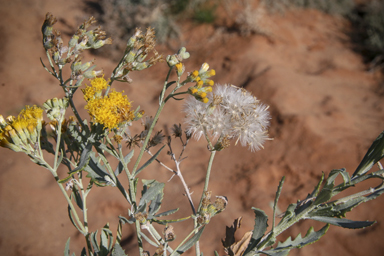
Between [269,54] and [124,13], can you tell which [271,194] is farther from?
[124,13]

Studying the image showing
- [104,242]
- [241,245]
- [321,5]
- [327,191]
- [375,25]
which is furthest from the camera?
[321,5]

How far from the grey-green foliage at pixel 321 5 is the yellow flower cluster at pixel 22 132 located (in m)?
5.37

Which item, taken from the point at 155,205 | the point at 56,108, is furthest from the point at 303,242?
the point at 56,108

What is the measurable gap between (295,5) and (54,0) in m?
5.24

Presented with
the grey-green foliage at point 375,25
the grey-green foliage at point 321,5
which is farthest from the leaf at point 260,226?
the grey-green foliage at point 321,5

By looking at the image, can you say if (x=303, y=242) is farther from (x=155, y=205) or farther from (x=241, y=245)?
(x=155, y=205)

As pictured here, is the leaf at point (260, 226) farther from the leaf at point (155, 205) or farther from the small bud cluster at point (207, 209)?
the leaf at point (155, 205)

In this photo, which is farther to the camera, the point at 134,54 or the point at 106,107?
the point at 134,54

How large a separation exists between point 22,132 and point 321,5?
6251 mm

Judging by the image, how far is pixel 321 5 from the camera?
567 centimetres

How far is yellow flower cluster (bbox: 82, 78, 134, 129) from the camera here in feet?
3.62

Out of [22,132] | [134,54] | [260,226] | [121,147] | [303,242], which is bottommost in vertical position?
[303,242]

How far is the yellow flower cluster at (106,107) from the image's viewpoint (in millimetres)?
1104

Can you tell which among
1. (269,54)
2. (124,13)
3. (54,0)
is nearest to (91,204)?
(269,54)
